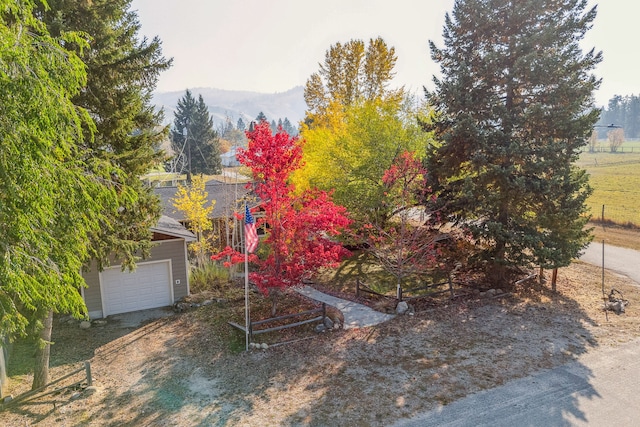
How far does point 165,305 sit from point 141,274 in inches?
60.6

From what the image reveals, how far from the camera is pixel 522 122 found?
13.9 meters

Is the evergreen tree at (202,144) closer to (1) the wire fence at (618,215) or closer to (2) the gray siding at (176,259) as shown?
(2) the gray siding at (176,259)

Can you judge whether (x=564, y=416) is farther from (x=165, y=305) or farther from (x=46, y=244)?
(x=165, y=305)

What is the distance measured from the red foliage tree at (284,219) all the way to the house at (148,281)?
4.00m

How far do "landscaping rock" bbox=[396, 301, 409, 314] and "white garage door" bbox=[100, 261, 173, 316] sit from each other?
345 inches

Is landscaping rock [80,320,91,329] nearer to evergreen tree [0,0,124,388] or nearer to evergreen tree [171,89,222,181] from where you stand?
evergreen tree [0,0,124,388]

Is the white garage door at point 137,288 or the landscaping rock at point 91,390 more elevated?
the white garage door at point 137,288

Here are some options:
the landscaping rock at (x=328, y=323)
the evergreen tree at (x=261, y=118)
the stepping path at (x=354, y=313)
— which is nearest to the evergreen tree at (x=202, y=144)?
the evergreen tree at (x=261, y=118)

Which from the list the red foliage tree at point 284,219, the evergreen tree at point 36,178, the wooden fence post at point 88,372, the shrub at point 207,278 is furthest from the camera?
the shrub at point 207,278

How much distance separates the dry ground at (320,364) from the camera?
8055 millimetres

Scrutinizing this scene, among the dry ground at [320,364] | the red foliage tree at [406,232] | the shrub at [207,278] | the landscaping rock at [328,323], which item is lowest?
the dry ground at [320,364]

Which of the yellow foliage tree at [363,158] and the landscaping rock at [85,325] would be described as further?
the yellow foliage tree at [363,158]

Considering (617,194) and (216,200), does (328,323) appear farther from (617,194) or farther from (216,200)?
A: (617,194)

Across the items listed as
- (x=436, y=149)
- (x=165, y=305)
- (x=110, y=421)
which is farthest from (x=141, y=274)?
(x=436, y=149)
